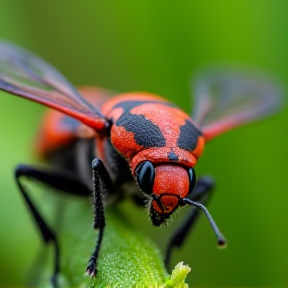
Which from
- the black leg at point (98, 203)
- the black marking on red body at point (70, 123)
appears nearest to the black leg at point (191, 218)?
the black leg at point (98, 203)

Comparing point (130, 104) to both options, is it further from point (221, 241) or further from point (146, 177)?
point (221, 241)

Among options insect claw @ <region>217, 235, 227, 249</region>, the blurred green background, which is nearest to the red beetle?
insect claw @ <region>217, 235, 227, 249</region>

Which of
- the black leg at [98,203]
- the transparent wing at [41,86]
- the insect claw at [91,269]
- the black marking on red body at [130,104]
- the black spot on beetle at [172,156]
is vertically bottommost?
the insect claw at [91,269]

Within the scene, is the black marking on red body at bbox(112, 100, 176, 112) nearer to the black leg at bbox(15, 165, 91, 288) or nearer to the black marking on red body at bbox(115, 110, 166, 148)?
the black marking on red body at bbox(115, 110, 166, 148)

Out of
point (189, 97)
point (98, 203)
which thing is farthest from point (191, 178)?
point (189, 97)

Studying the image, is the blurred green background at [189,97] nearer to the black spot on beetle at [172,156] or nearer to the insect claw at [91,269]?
the insect claw at [91,269]

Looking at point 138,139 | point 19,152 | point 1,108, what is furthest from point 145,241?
point 1,108
